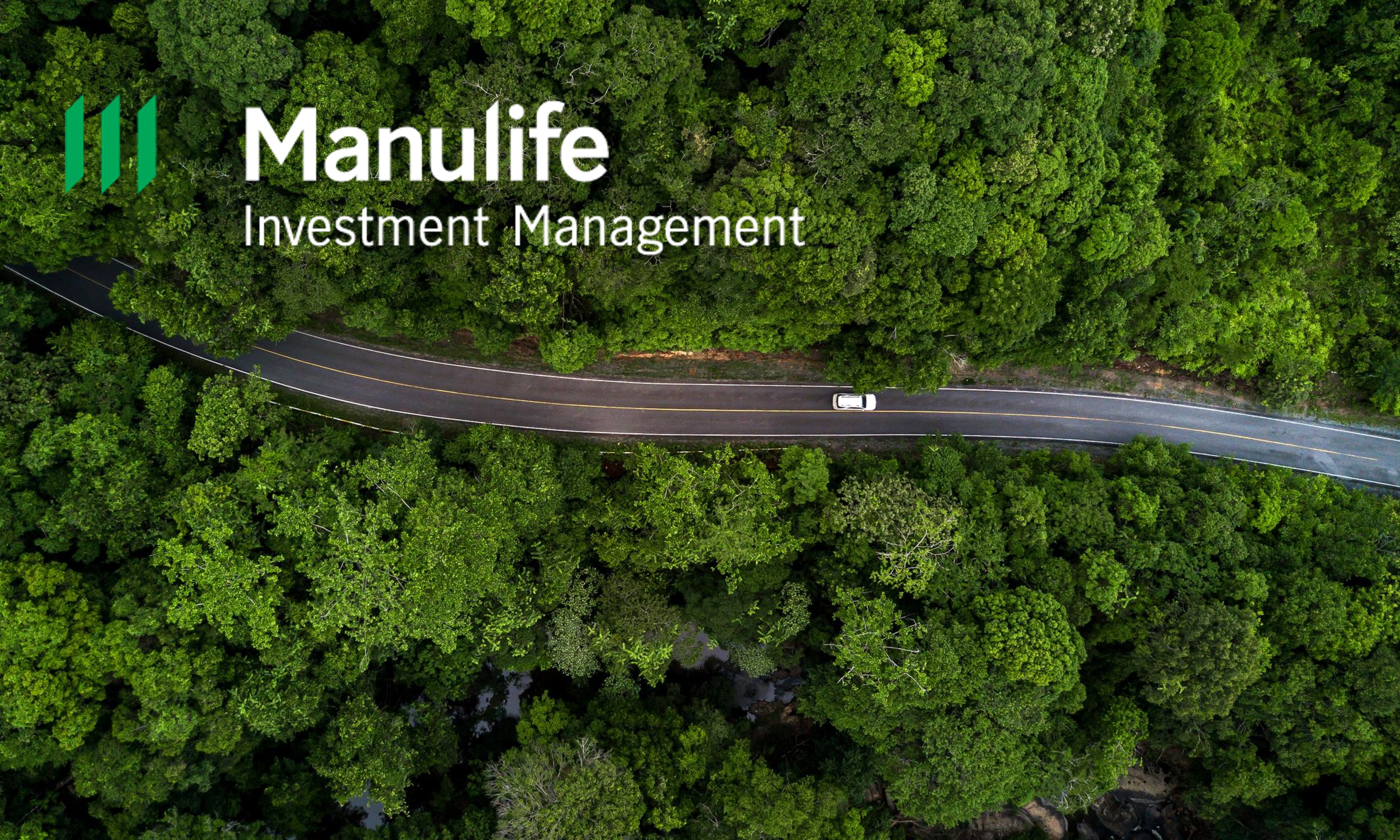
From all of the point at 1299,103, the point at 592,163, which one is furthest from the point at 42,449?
the point at 1299,103

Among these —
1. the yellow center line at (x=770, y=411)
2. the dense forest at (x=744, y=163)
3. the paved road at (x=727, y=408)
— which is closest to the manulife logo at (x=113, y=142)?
the dense forest at (x=744, y=163)

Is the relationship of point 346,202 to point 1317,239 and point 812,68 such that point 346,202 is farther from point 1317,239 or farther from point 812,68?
point 1317,239

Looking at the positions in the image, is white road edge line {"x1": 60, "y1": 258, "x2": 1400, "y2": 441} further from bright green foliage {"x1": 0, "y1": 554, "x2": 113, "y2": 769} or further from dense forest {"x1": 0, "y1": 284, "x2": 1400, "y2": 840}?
bright green foliage {"x1": 0, "y1": 554, "x2": 113, "y2": 769}

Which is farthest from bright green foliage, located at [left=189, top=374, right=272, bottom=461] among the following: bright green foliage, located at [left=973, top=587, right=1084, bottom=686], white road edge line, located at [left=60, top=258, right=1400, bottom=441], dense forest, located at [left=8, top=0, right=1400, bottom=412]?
bright green foliage, located at [left=973, top=587, right=1084, bottom=686]

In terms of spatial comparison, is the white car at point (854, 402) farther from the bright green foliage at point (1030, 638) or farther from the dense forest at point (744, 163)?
the bright green foliage at point (1030, 638)

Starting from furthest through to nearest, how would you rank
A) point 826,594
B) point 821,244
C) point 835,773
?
point 835,773, point 826,594, point 821,244

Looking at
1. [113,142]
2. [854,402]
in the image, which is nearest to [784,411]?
[854,402]
